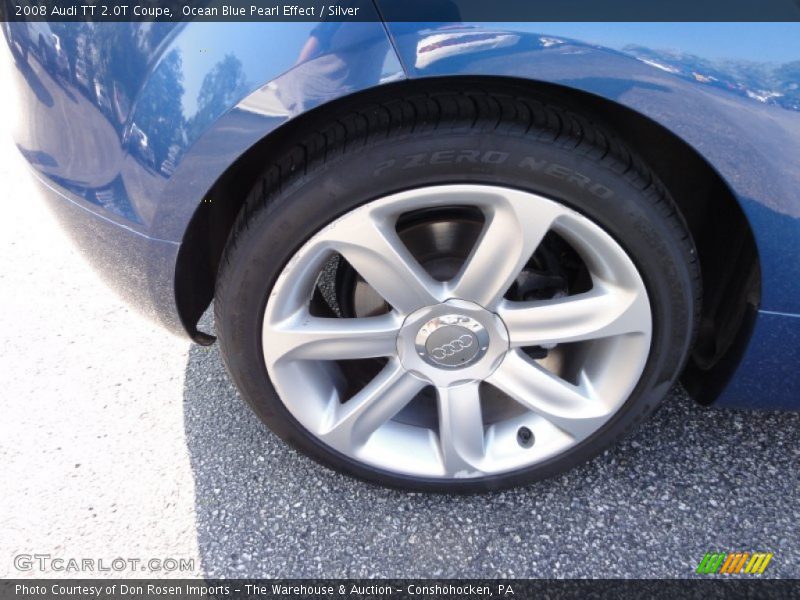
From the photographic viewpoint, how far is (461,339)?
1.56 meters

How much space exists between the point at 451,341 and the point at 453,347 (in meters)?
0.02

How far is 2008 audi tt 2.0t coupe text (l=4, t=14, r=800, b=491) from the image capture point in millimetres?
1219

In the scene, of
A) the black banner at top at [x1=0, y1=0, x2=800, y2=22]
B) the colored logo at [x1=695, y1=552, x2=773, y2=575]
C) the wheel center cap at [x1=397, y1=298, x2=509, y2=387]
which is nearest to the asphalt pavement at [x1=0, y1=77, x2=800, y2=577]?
the colored logo at [x1=695, y1=552, x2=773, y2=575]

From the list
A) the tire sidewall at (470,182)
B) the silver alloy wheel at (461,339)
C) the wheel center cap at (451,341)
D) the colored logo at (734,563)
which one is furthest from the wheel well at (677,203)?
the wheel center cap at (451,341)

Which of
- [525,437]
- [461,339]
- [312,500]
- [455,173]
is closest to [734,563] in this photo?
[525,437]

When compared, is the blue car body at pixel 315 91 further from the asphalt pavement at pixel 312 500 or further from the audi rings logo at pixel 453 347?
the audi rings logo at pixel 453 347

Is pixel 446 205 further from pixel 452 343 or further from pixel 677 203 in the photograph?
pixel 677 203

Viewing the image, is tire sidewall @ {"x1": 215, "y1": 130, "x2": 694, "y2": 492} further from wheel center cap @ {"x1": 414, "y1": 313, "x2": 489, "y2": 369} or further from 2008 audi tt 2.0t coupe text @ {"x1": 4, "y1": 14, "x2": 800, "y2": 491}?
wheel center cap @ {"x1": 414, "y1": 313, "x2": 489, "y2": 369}

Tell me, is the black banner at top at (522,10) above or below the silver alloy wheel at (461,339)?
above

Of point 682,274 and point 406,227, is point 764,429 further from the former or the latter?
point 406,227

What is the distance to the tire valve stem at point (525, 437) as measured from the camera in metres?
1.74

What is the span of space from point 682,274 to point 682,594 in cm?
74

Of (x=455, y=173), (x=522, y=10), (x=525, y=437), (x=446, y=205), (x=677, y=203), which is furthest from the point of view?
(x=525, y=437)

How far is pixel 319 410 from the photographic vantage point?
1673 mm
